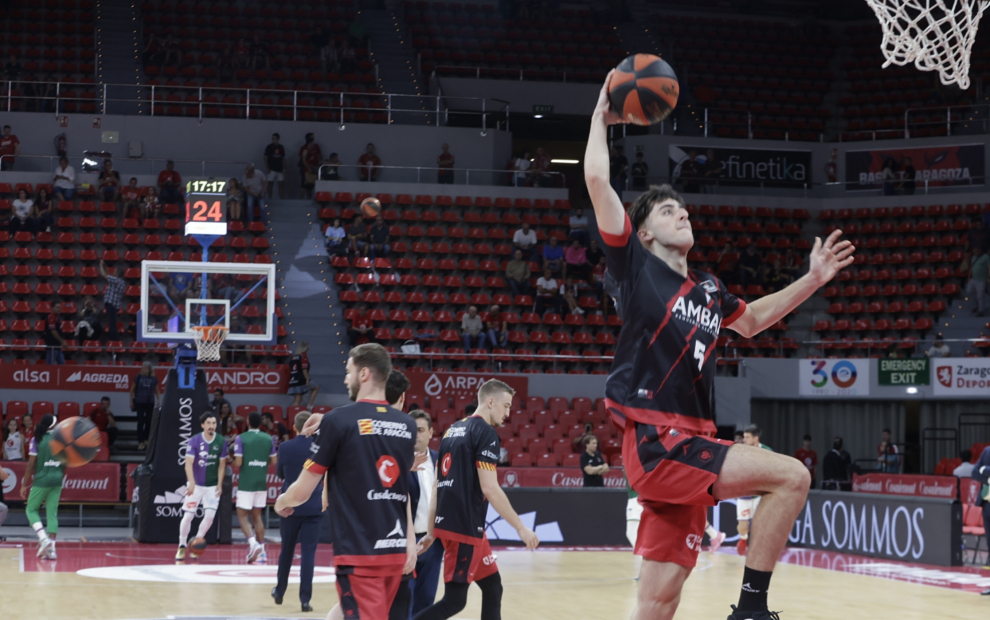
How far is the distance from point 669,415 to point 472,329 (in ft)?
63.8

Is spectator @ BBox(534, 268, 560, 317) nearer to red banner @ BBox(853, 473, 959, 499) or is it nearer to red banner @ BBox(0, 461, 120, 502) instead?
red banner @ BBox(853, 473, 959, 499)

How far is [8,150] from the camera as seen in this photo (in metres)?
25.5

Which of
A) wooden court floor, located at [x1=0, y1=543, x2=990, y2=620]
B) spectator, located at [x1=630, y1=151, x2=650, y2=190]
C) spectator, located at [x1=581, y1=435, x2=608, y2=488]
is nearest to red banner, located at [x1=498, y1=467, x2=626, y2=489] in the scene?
spectator, located at [x1=581, y1=435, x2=608, y2=488]

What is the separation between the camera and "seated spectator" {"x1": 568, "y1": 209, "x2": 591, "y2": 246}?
26500mm

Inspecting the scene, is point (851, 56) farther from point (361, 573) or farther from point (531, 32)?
point (361, 573)

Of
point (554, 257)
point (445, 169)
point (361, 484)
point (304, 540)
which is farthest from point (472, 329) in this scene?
point (361, 484)

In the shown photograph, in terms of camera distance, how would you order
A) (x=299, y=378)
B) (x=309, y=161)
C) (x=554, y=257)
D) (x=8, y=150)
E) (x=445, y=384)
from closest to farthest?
(x=299, y=378) → (x=445, y=384) → (x=8, y=150) → (x=554, y=257) → (x=309, y=161)

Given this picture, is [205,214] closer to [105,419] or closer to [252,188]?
[105,419]

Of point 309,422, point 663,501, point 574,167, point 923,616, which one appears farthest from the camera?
point 574,167

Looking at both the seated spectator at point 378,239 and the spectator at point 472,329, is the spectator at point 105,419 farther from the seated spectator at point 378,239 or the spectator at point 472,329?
the spectator at point 472,329

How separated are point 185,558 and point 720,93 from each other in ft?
71.5

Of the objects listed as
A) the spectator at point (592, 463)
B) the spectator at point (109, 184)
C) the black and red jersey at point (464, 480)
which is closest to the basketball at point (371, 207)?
the spectator at point (109, 184)

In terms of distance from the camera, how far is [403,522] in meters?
5.98

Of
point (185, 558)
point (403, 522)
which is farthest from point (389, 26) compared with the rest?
point (403, 522)
